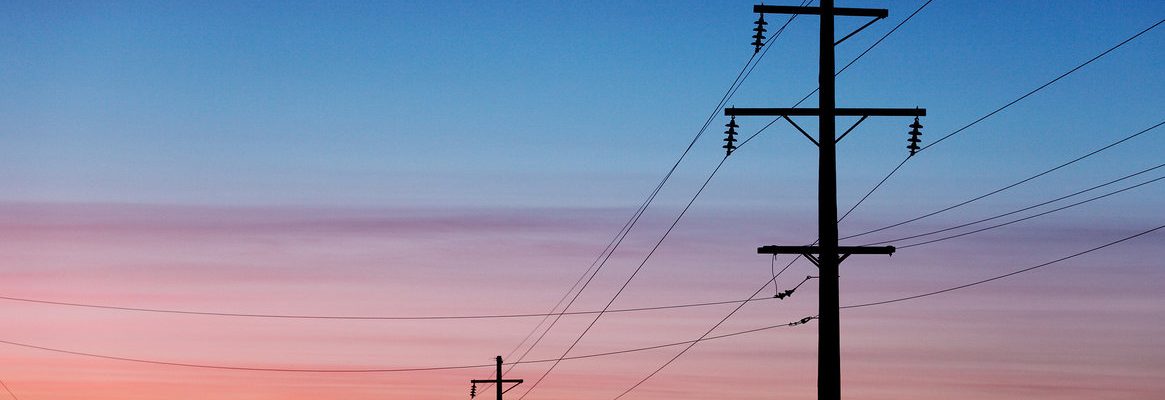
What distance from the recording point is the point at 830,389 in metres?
35.4

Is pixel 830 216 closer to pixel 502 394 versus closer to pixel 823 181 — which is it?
pixel 823 181

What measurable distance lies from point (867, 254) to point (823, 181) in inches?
67.5

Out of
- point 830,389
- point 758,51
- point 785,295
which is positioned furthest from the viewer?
point 785,295

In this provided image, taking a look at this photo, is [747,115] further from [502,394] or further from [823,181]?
[502,394]

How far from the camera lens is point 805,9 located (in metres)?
37.2

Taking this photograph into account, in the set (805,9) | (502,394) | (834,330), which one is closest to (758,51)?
(805,9)

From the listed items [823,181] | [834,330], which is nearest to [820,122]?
[823,181]

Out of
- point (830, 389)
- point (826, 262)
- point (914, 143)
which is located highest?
point (914, 143)

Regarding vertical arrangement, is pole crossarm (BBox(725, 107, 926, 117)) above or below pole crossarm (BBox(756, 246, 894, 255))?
above

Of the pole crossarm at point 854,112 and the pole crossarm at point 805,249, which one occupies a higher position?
the pole crossarm at point 854,112

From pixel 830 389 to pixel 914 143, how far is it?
5.34 meters

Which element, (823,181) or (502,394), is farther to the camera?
(502,394)

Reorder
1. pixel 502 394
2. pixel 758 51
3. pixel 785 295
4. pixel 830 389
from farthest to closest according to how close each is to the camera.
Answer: pixel 502 394 → pixel 785 295 → pixel 758 51 → pixel 830 389

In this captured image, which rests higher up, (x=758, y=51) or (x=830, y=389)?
(x=758, y=51)
